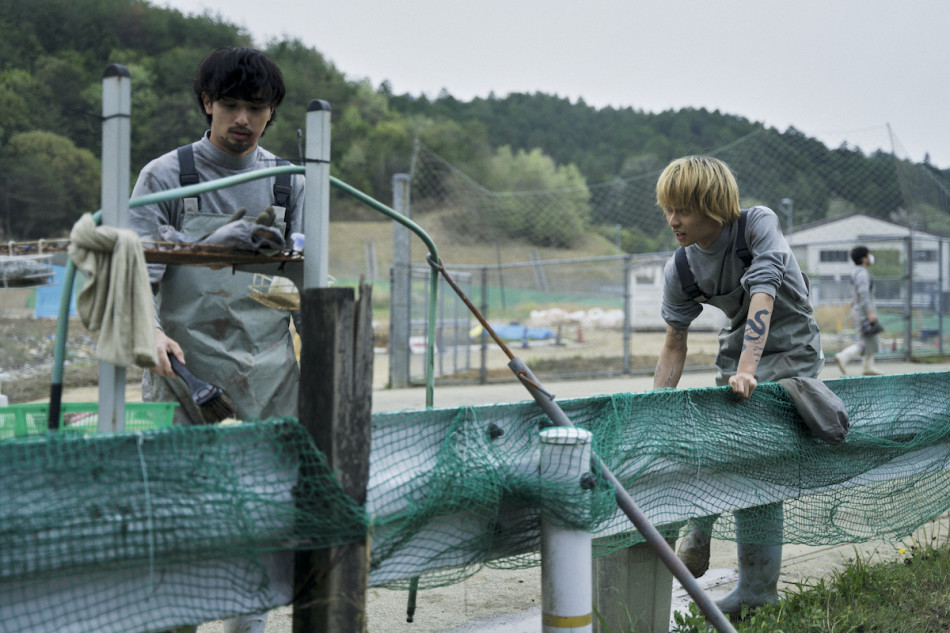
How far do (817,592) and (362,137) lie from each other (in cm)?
8454

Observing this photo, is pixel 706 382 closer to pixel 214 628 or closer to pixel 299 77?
pixel 214 628

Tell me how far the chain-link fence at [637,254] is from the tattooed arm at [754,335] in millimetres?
10246

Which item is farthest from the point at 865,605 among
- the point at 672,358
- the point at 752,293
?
the point at 752,293

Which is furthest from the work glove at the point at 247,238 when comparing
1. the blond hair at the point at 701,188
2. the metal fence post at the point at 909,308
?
the metal fence post at the point at 909,308

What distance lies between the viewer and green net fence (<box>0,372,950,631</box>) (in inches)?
64.2

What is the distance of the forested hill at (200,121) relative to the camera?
183ft

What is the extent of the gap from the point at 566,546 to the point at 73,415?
54.6 inches

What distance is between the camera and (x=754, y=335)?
318cm

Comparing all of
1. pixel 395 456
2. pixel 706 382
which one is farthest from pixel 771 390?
pixel 706 382

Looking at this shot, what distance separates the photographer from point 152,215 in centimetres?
250

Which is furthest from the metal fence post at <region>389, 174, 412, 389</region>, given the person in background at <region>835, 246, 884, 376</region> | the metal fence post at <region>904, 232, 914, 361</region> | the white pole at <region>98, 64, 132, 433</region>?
the white pole at <region>98, 64, 132, 433</region>

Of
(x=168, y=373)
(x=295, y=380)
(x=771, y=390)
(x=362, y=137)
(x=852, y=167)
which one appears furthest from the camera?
(x=362, y=137)

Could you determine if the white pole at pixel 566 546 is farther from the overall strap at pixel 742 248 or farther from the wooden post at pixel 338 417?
the overall strap at pixel 742 248

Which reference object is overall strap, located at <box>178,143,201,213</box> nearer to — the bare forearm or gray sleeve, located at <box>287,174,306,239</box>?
gray sleeve, located at <box>287,174,306,239</box>
